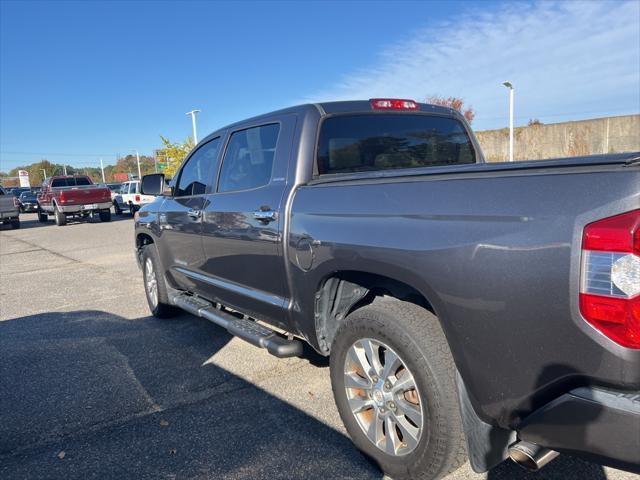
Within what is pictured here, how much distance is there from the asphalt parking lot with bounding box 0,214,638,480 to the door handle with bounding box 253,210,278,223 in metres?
1.33

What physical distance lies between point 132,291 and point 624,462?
6.77m

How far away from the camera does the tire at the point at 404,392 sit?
6.97 feet

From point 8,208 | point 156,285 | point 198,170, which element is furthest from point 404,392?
point 8,208

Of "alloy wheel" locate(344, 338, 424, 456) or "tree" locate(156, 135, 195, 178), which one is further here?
"tree" locate(156, 135, 195, 178)

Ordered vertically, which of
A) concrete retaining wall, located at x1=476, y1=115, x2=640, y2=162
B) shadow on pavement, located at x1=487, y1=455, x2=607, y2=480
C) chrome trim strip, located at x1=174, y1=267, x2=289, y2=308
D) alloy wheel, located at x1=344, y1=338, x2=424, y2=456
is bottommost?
shadow on pavement, located at x1=487, y1=455, x2=607, y2=480

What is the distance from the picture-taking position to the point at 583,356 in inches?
63.2

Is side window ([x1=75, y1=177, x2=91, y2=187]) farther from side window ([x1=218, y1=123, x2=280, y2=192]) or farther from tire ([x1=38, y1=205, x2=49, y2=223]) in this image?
side window ([x1=218, y1=123, x2=280, y2=192])

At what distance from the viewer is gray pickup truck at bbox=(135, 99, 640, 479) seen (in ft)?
5.15

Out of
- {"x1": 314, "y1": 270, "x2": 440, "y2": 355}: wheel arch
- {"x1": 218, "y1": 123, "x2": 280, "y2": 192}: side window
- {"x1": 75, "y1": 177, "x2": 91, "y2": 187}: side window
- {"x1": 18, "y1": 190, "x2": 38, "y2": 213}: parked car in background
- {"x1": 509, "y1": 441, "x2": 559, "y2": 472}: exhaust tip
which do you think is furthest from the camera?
{"x1": 18, "y1": 190, "x2": 38, "y2": 213}: parked car in background

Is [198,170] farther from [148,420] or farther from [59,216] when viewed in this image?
[59,216]

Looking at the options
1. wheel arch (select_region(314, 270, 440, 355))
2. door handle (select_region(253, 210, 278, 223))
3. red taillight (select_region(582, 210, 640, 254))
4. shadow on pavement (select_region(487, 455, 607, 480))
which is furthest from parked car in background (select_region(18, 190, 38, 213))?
red taillight (select_region(582, 210, 640, 254))

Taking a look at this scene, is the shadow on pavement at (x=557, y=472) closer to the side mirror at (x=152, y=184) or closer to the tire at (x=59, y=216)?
the side mirror at (x=152, y=184)

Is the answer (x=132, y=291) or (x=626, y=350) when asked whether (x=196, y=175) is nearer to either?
(x=132, y=291)

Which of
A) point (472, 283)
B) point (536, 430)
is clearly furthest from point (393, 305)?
point (536, 430)
